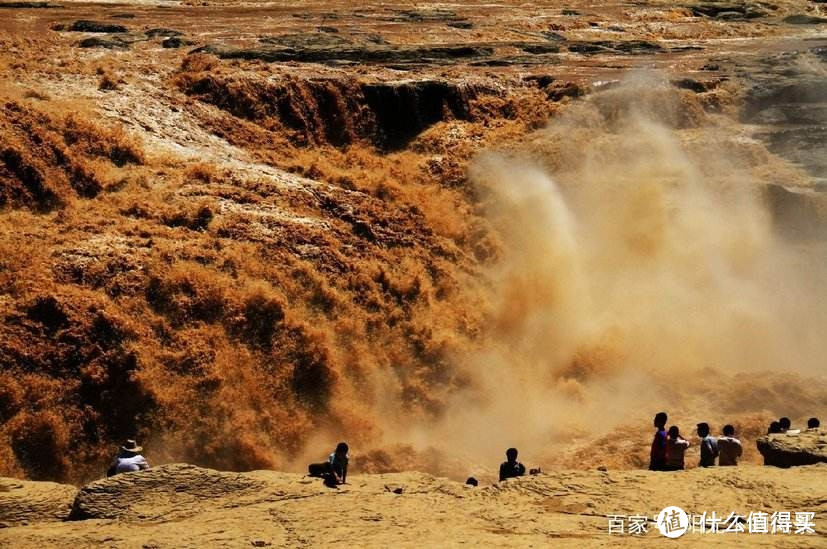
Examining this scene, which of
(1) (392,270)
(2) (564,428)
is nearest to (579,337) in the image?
(2) (564,428)

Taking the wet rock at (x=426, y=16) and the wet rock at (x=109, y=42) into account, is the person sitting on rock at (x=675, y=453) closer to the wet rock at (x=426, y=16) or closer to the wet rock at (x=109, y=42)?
the wet rock at (x=109, y=42)

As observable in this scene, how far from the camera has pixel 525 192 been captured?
20969 millimetres

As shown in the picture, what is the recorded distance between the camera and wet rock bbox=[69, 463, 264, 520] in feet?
29.0

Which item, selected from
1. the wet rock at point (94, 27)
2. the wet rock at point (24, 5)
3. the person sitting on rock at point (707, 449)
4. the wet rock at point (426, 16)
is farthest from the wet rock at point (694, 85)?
the wet rock at point (24, 5)

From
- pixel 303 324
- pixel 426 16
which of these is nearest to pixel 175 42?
pixel 426 16

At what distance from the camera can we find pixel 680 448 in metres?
10.2

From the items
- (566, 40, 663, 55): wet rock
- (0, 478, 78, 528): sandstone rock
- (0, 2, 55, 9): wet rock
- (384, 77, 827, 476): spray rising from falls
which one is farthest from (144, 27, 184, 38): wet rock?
(0, 478, 78, 528): sandstone rock

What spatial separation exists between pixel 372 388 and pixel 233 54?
41.5 feet

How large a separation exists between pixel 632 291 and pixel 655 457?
9843 mm

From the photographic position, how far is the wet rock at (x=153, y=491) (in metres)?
8.84

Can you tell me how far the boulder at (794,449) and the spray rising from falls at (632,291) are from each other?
4495mm

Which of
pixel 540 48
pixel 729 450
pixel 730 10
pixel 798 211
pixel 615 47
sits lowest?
pixel 729 450

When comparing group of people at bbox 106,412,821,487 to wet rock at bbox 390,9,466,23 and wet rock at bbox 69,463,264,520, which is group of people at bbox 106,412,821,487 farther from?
wet rock at bbox 390,9,466,23

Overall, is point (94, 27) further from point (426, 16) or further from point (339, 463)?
point (339, 463)
